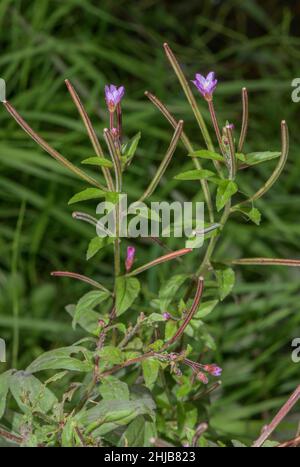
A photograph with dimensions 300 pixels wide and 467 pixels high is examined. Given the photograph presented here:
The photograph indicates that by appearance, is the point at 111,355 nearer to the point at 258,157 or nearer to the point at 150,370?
the point at 150,370

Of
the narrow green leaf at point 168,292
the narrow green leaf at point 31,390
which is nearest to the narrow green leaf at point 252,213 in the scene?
the narrow green leaf at point 168,292

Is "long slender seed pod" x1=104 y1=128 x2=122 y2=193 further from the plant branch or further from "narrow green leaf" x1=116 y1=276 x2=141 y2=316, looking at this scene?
the plant branch

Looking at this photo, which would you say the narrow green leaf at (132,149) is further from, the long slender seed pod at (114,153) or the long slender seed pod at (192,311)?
the long slender seed pod at (192,311)

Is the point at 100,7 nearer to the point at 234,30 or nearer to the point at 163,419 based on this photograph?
the point at 234,30

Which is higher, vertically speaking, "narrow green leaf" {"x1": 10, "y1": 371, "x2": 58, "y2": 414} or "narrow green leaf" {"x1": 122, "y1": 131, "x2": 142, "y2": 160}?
"narrow green leaf" {"x1": 122, "y1": 131, "x2": 142, "y2": 160}

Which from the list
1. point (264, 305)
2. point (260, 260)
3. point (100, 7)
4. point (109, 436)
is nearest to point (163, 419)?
point (109, 436)

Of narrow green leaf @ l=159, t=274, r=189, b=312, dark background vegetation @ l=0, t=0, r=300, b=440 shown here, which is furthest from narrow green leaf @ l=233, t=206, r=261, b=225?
dark background vegetation @ l=0, t=0, r=300, b=440

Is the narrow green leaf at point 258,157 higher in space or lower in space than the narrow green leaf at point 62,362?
higher

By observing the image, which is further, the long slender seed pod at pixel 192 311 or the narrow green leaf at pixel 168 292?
the narrow green leaf at pixel 168 292

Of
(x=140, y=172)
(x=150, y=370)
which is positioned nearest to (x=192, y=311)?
(x=150, y=370)
